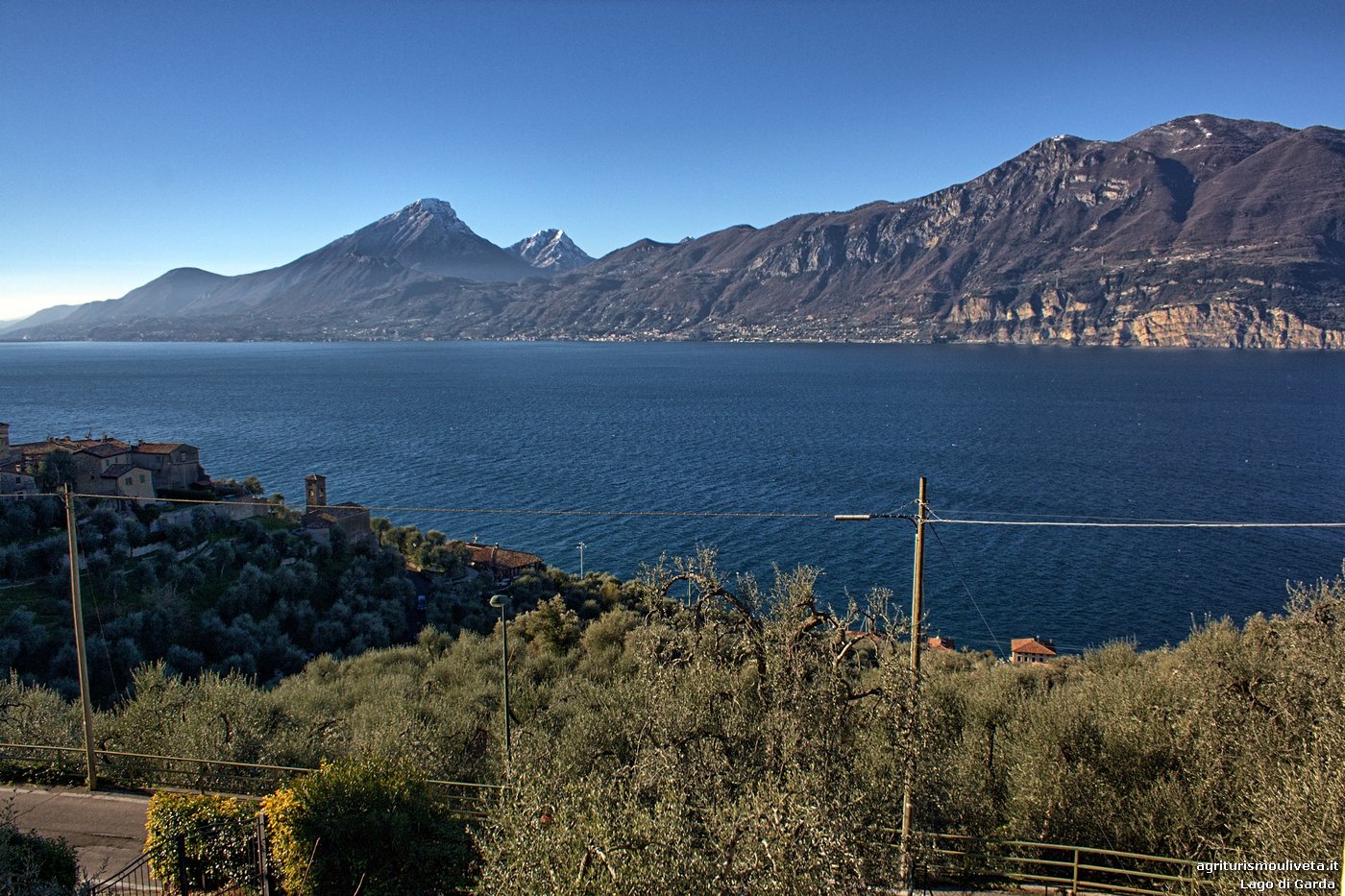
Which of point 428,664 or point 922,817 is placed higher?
point 922,817

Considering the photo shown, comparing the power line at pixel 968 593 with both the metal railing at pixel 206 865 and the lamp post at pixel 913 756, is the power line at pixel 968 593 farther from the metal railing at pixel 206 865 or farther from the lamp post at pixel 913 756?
the metal railing at pixel 206 865

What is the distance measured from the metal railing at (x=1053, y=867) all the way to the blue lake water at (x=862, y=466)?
1827cm

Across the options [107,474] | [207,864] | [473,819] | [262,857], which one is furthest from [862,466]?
[262,857]

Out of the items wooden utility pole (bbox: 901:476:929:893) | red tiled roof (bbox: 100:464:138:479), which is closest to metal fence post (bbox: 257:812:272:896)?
wooden utility pole (bbox: 901:476:929:893)

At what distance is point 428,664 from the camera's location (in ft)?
67.2

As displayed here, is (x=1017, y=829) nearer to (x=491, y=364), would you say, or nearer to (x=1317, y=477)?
(x=1317, y=477)

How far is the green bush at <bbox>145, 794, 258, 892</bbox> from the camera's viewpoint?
9.51m

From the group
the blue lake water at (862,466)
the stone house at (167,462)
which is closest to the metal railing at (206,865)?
the blue lake water at (862,466)

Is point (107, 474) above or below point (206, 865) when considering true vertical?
above

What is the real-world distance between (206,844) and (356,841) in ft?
7.37

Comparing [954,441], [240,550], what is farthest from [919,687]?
[954,441]

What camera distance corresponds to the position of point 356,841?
9094 mm

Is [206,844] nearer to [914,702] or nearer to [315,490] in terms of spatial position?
[914,702]

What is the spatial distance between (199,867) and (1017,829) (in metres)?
11.4
